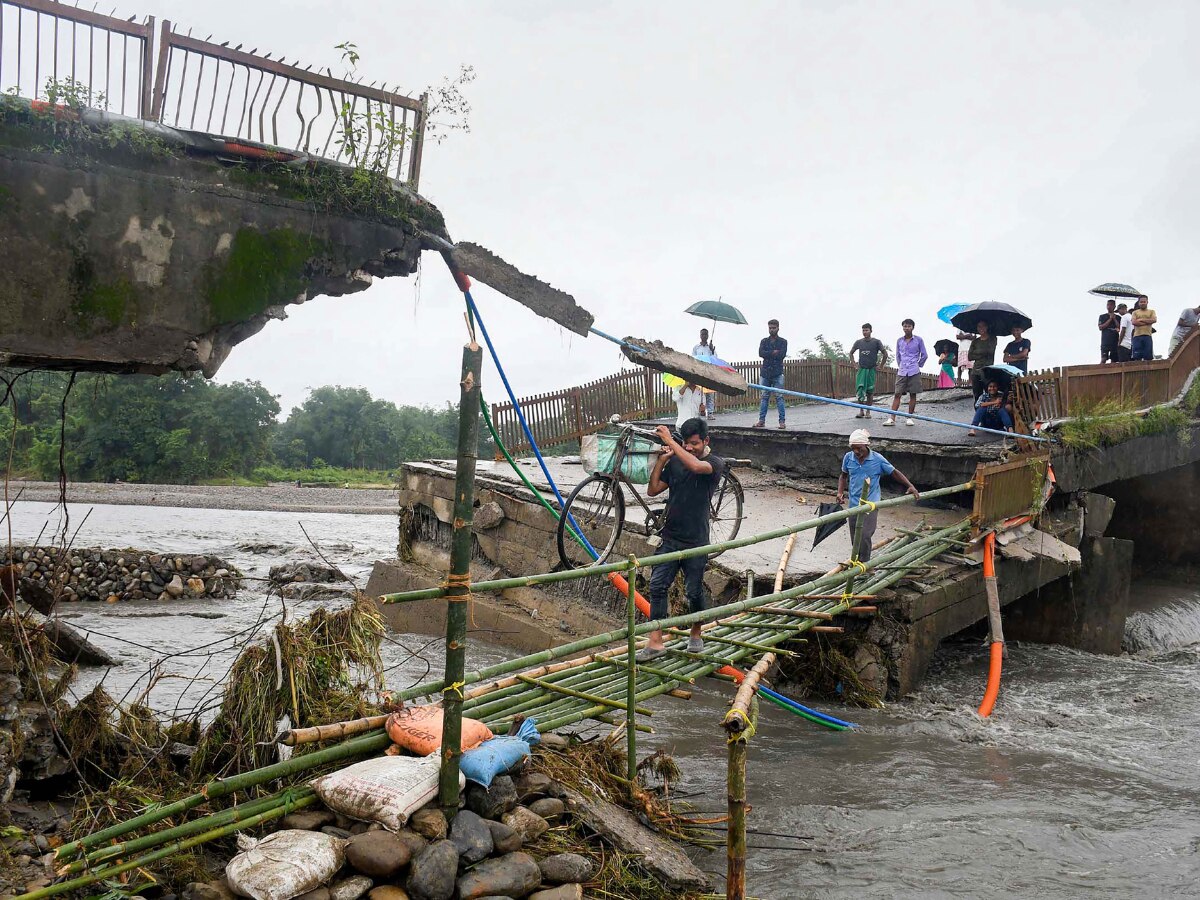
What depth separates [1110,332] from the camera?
1711cm

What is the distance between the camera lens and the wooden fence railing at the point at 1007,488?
9.31 meters

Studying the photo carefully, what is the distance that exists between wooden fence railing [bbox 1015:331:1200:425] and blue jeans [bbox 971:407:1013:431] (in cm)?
55

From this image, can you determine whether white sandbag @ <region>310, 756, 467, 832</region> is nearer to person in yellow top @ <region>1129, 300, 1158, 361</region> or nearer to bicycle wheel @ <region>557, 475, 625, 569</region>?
bicycle wheel @ <region>557, 475, 625, 569</region>

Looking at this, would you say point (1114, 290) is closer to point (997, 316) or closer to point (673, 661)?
point (997, 316)

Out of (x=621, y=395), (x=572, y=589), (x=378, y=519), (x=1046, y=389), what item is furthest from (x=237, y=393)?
(x=1046, y=389)

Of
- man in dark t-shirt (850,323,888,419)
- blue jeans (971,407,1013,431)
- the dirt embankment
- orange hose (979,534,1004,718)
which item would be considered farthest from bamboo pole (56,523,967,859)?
the dirt embankment

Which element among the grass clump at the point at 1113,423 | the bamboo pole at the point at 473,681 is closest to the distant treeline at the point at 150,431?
the grass clump at the point at 1113,423

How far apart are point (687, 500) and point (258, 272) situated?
325 centimetres

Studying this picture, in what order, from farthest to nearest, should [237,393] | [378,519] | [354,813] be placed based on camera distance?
[237,393] < [378,519] < [354,813]

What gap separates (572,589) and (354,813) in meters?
7.83

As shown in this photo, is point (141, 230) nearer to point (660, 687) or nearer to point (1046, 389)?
point (660, 687)

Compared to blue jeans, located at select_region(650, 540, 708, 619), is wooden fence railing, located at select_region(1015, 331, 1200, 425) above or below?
above

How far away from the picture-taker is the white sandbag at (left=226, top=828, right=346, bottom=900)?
327 centimetres

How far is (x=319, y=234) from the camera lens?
5473 millimetres
